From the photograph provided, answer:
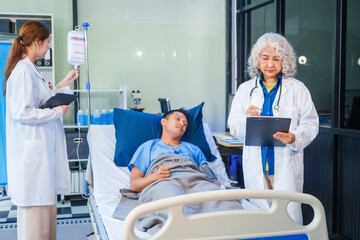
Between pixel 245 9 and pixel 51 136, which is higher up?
pixel 245 9

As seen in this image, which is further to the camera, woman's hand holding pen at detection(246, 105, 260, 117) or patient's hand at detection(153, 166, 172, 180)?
patient's hand at detection(153, 166, 172, 180)

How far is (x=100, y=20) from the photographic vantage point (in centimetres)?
419

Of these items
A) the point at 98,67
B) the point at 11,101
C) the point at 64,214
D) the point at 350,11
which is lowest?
the point at 64,214

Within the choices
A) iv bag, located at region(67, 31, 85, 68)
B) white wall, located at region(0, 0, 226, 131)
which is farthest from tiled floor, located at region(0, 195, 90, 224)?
iv bag, located at region(67, 31, 85, 68)

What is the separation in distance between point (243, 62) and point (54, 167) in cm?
268

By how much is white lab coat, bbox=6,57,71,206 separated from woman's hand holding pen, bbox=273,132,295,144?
3.83 feet

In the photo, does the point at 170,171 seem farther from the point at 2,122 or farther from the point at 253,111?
the point at 2,122

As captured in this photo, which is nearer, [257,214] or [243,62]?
[257,214]

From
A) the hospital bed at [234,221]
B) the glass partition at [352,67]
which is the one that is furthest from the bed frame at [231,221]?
the glass partition at [352,67]

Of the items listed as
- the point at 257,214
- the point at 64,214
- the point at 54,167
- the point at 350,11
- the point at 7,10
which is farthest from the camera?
the point at 7,10

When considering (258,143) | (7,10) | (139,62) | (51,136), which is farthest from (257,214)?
(7,10)

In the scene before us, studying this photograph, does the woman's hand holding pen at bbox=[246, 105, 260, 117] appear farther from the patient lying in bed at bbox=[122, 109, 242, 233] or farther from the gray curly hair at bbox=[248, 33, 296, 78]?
the patient lying in bed at bbox=[122, 109, 242, 233]

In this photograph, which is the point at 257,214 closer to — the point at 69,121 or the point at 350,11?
the point at 350,11

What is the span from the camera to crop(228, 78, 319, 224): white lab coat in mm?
1984
